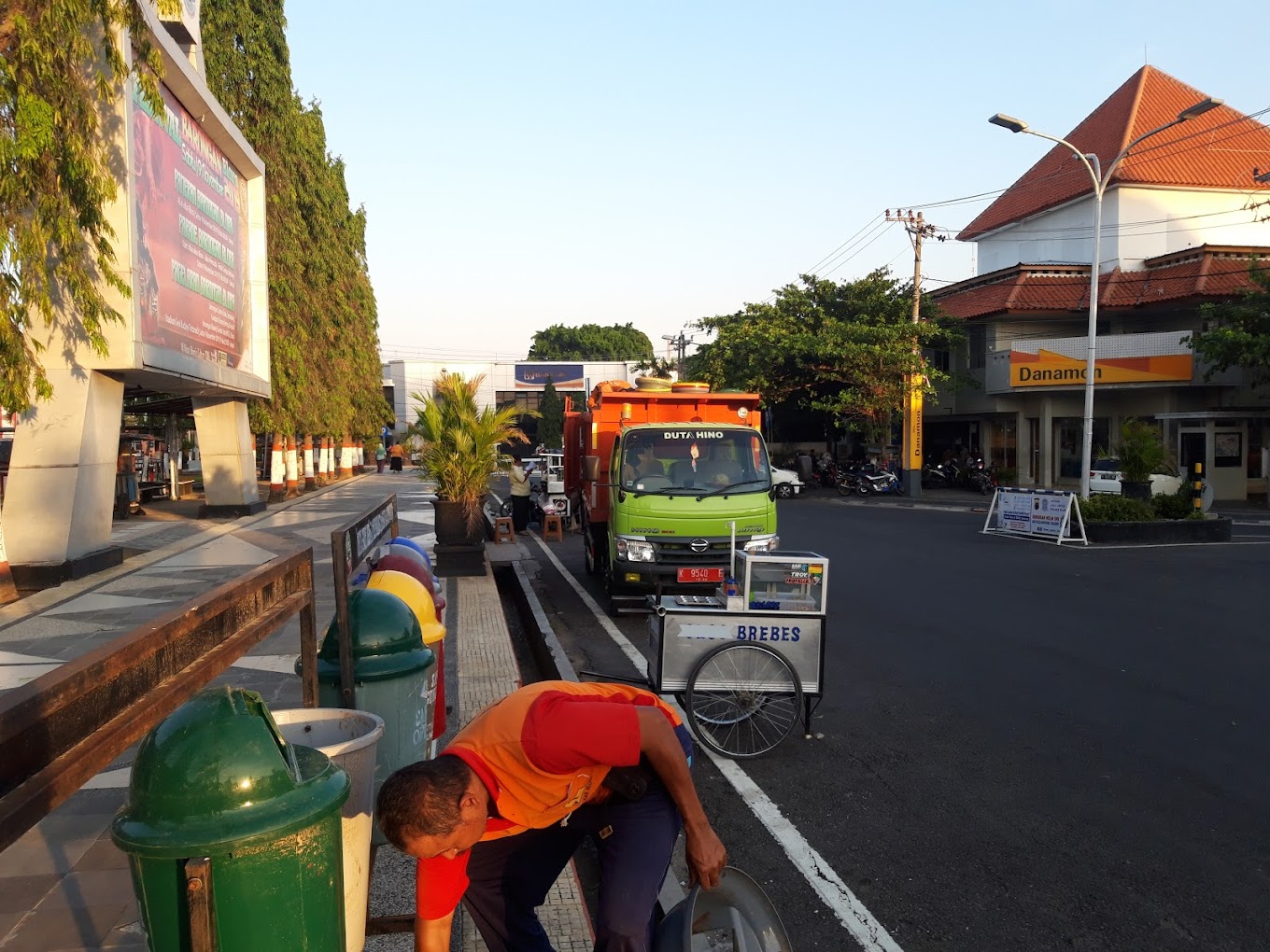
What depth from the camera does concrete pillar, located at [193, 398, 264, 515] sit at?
70.6ft

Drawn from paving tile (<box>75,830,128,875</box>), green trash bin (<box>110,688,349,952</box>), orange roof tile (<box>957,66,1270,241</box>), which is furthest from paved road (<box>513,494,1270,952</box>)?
orange roof tile (<box>957,66,1270,241</box>)

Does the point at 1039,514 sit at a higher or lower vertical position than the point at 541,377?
lower

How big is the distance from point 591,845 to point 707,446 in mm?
6640

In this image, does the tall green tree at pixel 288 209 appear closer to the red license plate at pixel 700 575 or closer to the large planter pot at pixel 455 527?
the large planter pot at pixel 455 527

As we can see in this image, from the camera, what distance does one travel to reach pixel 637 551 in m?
10.3

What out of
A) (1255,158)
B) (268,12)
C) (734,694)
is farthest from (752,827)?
(1255,158)

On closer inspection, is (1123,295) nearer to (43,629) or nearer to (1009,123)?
(1009,123)

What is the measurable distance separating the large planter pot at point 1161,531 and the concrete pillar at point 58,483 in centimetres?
1650

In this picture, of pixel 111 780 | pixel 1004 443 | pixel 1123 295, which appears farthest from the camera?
pixel 1004 443

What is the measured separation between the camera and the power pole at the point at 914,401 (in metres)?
31.9

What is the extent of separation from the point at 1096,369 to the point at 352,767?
107ft

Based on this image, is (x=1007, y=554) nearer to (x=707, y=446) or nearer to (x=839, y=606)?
(x=839, y=606)

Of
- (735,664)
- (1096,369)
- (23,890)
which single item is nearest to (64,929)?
(23,890)

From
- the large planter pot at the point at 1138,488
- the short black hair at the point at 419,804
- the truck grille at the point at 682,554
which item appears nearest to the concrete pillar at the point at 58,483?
the truck grille at the point at 682,554
